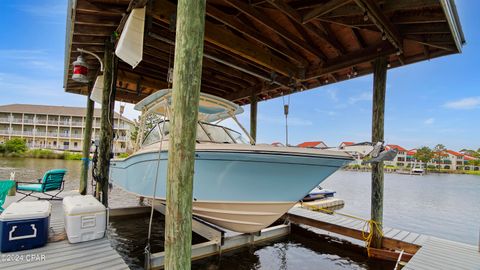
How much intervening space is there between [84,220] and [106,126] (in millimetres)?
2061

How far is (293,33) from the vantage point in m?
5.00

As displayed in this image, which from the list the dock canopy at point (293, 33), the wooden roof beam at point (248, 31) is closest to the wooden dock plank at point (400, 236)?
the dock canopy at point (293, 33)

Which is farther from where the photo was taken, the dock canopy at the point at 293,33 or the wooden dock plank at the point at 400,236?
the wooden dock plank at the point at 400,236

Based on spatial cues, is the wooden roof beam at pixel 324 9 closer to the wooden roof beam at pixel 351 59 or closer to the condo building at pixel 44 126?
the wooden roof beam at pixel 351 59

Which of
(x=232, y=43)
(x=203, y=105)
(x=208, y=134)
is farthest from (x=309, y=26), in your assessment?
(x=208, y=134)

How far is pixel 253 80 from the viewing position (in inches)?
303

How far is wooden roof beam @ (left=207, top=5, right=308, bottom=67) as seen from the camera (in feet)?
13.5

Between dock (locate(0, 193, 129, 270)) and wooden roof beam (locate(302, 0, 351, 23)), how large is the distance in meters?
4.33

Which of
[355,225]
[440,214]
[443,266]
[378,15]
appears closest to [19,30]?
[378,15]

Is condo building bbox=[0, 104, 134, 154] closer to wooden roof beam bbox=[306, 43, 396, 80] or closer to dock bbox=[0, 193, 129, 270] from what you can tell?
wooden roof beam bbox=[306, 43, 396, 80]

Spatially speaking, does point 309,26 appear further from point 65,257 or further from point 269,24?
point 65,257

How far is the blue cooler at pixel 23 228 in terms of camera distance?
255 centimetres

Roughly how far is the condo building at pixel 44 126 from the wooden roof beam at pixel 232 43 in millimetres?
41944

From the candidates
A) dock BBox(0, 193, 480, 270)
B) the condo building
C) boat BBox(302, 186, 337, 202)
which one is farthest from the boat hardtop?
the condo building
